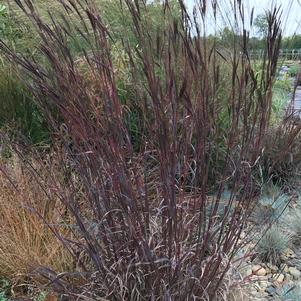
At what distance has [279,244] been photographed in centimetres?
319

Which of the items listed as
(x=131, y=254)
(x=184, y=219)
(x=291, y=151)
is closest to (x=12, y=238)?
(x=131, y=254)

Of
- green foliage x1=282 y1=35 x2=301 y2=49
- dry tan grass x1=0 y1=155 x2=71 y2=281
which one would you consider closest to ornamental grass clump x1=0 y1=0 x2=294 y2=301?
dry tan grass x1=0 y1=155 x2=71 y2=281

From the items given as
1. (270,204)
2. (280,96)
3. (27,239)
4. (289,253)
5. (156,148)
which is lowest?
(289,253)

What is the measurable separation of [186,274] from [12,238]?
1.15 metres

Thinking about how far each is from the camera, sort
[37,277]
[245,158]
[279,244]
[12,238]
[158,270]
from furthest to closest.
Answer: [279,244] < [12,238] < [37,277] < [245,158] < [158,270]

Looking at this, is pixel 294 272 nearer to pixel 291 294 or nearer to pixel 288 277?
pixel 288 277

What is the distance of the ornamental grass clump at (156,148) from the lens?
6.37 ft

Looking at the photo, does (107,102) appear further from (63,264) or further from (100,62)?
(63,264)

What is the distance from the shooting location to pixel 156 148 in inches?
86.4

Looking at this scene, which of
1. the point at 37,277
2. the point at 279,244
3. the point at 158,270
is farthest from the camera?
the point at 279,244

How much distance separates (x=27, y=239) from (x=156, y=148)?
1.07 metres

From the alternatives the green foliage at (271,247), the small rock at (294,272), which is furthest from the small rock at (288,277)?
the green foliage at (271,247)

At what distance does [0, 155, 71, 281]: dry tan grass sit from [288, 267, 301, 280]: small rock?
1.44m

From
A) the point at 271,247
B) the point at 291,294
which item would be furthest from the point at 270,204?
the point at 291,294
